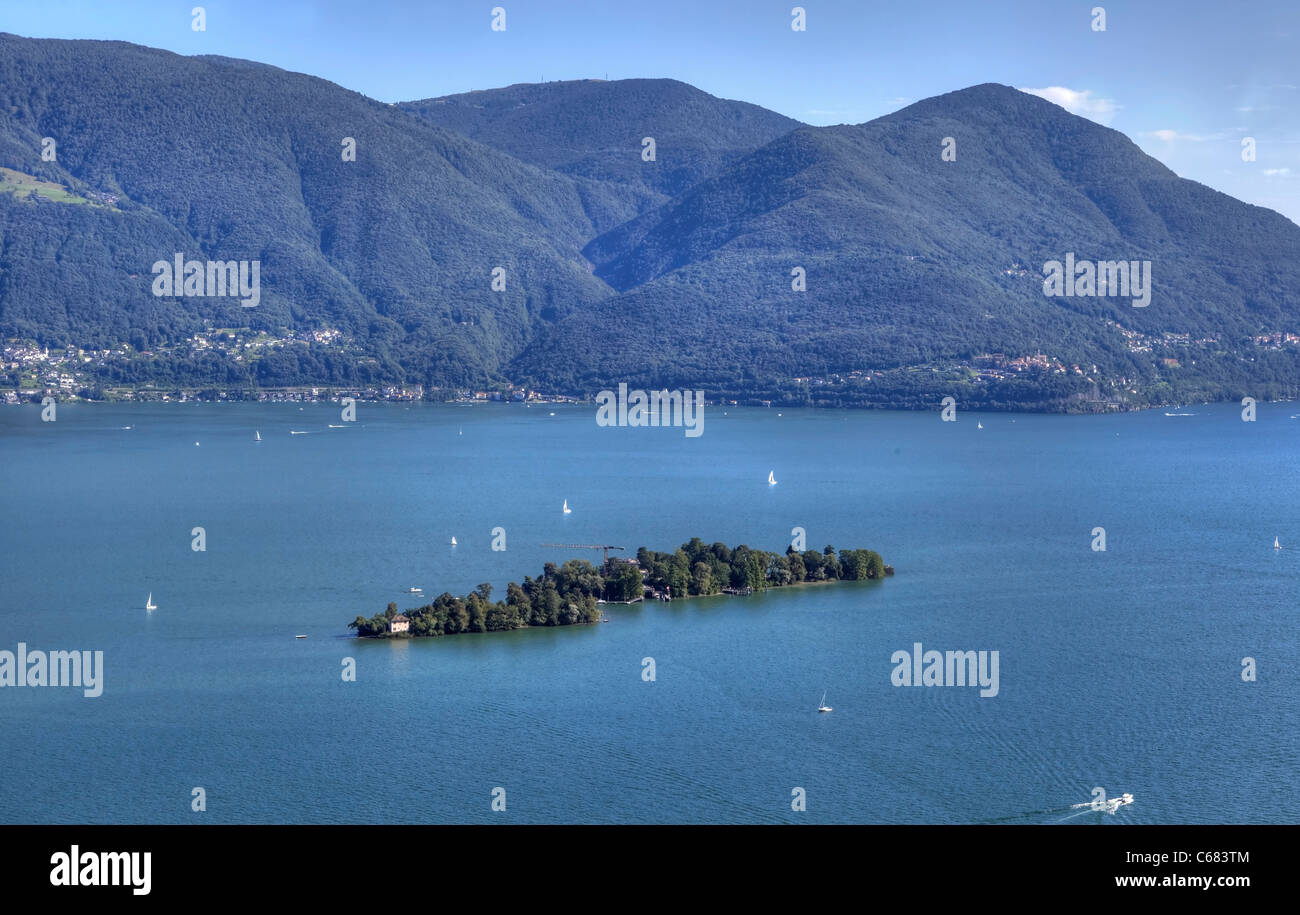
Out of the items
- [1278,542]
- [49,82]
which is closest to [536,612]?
[1278,542]

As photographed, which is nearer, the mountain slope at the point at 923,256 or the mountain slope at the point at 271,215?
the mountain slope at the point at 923,256

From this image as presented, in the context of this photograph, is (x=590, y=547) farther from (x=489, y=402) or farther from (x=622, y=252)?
(x=622, y=252)

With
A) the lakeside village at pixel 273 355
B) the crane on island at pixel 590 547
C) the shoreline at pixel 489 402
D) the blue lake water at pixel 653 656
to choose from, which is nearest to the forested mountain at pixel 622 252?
the lakeside village at pixel 273 355

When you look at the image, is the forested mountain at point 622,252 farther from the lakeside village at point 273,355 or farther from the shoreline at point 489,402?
the shoreline at point 489,402

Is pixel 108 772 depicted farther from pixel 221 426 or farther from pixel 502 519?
pixel 221 426

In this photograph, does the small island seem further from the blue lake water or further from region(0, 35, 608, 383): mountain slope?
region(0, 35, 608, 383): mountain slope

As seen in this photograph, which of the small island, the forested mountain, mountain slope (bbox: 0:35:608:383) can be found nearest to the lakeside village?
the forested mountain
